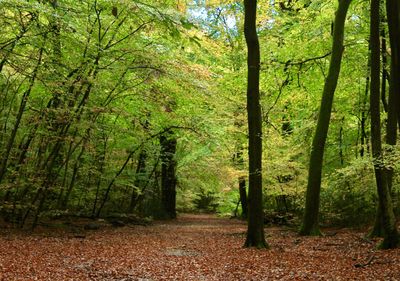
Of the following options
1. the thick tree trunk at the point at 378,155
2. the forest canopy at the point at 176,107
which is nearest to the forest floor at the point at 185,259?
the thick tree trunk at the point at 378,155

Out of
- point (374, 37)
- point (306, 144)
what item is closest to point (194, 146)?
point (306, 144)

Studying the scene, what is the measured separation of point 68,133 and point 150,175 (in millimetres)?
8388

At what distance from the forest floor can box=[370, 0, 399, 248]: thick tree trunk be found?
473mm

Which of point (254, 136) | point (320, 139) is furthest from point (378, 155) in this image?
point (320, 139)

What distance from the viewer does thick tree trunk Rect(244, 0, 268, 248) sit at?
11.1 meters

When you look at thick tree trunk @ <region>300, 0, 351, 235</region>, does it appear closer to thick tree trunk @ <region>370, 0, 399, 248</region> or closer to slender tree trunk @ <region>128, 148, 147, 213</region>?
thick tree trunk @ <region>370, 0, 399, 248</region>

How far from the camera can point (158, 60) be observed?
14.5m

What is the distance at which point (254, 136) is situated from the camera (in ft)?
36.9

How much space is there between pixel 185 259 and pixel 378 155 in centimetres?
515

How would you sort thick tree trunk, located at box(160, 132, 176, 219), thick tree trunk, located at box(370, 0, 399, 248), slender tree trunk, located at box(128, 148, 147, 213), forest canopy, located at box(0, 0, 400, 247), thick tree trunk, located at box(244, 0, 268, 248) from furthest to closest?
thick tree trunk, located at box(160, 132, 176, 219), slender tree trunk, located at box(128, 148, 147, 213), forest canopy, located at box(0, 0, 400, 247), thick tree trunk, located at box(244, 0, 268, 248), thick tree trunk, located at box(370, 0, 399, 248)

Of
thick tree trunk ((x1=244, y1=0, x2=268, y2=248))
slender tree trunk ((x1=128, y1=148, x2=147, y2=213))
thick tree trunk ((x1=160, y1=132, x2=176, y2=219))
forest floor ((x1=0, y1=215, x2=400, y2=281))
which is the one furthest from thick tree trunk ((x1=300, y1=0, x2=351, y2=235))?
thick tree trunk ((x1=160, y1=132, x2=176, y2=219))

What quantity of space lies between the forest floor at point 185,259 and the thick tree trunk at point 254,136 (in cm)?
62

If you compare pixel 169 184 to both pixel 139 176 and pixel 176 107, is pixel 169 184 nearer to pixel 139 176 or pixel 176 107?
pixel 139 176

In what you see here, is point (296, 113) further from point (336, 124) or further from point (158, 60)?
point (158, 60)
